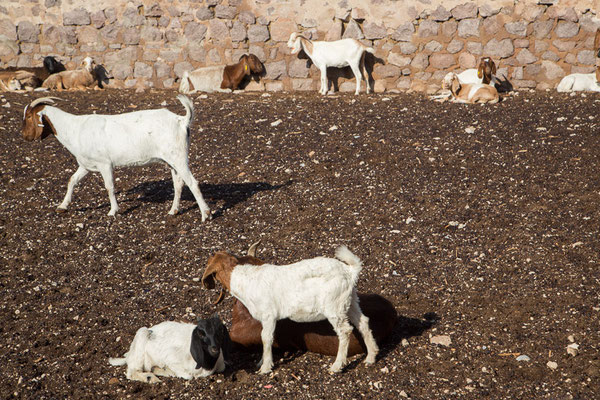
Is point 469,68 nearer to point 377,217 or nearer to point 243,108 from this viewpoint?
point 243,108

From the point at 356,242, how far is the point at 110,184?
2.95 m

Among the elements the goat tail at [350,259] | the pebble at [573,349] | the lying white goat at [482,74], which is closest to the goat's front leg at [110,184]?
the goat tail at [350,259]

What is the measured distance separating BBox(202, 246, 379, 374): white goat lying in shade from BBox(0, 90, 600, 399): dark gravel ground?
317 mm

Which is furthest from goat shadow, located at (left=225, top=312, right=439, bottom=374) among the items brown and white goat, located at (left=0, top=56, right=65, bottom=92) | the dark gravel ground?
brown and white goat, located at (left=0, top=56, right=65, bottom=92)

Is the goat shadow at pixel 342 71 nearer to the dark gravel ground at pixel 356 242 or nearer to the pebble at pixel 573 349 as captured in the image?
the dark gravel ground at pixel 356 242

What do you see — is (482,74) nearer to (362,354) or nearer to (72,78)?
(362,354)

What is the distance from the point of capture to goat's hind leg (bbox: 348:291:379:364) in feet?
14.3

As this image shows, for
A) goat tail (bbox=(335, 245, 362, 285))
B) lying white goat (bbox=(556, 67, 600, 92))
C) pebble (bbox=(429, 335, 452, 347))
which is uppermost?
goat tail (bbox=(335, 245, 362, 285))

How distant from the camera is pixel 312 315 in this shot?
428cm

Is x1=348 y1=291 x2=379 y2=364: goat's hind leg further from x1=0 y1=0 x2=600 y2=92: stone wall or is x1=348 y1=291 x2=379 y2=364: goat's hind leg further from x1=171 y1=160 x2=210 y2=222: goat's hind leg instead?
x1=0 y1=0 x2=600 y2=92: stone wall

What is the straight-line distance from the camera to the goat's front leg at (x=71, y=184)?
7352 mm

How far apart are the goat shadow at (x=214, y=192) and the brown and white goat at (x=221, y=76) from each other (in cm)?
535

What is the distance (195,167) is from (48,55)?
7.62 metres

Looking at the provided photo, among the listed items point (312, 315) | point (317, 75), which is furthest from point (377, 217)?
point (317, 75)
